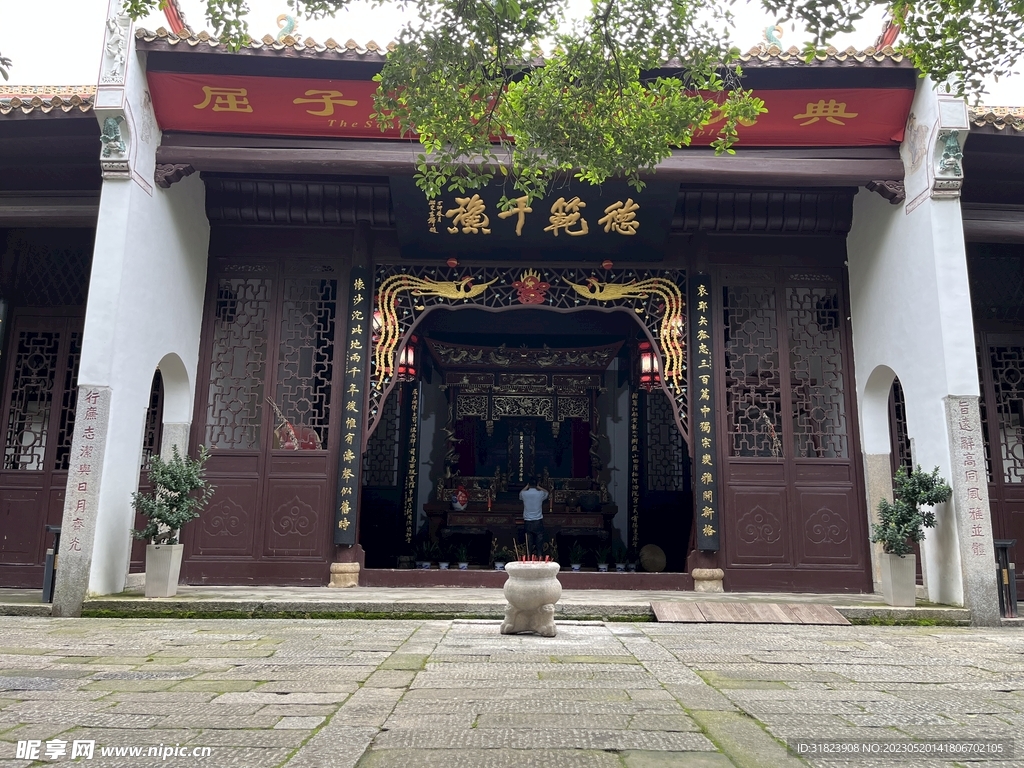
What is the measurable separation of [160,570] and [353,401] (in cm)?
235

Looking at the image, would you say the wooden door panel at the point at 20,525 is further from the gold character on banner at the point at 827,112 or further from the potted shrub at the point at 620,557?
the gold character on banner at the point at 827,112

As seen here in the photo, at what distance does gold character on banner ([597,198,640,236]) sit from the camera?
7.41 metres

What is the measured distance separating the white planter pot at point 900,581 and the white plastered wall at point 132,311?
21.7ft

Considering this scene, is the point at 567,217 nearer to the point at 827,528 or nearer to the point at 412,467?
the point at 827,528

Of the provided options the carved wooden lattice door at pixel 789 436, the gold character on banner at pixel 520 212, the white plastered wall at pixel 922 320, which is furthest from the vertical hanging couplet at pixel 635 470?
the gold character on banner at pixel 520 212

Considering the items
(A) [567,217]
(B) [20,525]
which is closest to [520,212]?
(A) [567,217]

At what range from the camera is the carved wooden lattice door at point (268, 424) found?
7.39 meters

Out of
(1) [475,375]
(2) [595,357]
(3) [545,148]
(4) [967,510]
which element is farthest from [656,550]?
(3) [545,148]

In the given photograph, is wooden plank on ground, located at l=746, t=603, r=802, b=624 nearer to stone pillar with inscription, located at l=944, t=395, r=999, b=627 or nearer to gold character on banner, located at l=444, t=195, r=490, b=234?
stone pillar with inscription, located at l=944, t=395, r=999, b=627

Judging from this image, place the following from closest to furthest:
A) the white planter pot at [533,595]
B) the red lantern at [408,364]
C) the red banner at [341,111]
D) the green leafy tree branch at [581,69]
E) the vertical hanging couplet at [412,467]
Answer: the green leafy tree branch at [581,69] < the white planter pot at [533,595] < the red banner at [341,111] < the red lantern at [408,364] < the vertical hanging couplet at [412,467]

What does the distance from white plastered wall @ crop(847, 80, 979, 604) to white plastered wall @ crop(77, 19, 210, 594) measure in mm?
6914

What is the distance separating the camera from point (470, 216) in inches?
297

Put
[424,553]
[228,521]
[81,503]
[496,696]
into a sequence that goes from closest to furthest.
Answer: [496,696], [81,503], [228,521], [424,553]

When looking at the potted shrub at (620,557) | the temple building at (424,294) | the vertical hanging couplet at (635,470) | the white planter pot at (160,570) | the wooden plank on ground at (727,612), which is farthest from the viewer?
the vertical hanging couplet at (635,470)
